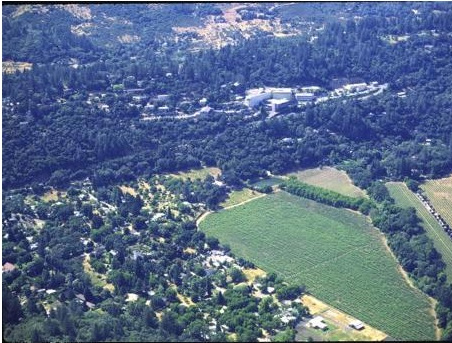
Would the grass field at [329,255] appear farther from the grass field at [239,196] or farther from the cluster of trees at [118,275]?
the cluster of trees at [118,275]

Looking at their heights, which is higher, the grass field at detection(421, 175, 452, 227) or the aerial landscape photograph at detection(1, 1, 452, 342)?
the aerial landscape photograph at detection(1, 1, 452, 342)

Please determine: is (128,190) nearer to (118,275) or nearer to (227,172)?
(227,172)

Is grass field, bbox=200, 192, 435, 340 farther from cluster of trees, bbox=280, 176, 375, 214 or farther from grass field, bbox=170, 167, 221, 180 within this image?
grass field, bbox=170, 167, 221, 180

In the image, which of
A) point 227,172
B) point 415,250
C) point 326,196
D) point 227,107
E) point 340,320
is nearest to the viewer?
point 340,320

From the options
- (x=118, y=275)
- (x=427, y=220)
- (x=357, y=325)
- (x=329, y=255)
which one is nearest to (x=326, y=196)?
(x=427, y=220)

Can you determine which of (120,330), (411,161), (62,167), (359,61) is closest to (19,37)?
(62,167)

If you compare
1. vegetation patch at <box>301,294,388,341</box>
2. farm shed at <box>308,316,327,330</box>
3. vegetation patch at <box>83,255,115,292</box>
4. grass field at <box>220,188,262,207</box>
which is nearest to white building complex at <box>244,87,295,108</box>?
grass field at <box>220,188,262,207</box>

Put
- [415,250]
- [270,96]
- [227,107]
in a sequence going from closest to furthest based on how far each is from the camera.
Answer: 1. [415,250]
2. [227,107]
3. [270,96]
